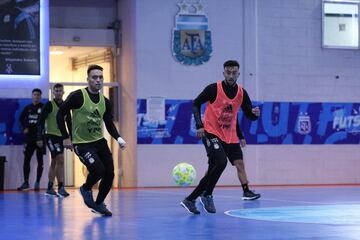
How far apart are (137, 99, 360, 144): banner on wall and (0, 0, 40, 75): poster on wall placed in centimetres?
281

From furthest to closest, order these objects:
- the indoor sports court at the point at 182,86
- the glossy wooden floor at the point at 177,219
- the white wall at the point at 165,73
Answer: the white wall at the point at 165,73, the indoor sports court at the point at 182,86, the glossy wooden floor at the point at 177,219

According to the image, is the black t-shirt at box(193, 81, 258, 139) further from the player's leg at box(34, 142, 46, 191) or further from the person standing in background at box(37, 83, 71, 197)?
the player's leg at box(34, 142, 46, 191)

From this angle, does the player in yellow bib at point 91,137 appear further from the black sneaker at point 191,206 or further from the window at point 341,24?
the window at point 341,24

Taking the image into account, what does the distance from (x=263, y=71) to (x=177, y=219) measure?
10710 millimetres

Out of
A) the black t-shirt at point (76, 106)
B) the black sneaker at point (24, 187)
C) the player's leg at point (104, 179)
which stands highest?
the black t-shirt at point (76, 106)

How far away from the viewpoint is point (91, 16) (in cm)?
2041

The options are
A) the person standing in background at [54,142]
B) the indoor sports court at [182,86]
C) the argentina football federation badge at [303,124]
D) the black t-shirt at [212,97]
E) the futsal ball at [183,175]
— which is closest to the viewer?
the black t-shirt at [212,97]

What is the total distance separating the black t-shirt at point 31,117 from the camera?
17922mm

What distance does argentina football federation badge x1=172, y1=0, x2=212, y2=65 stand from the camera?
19703mm

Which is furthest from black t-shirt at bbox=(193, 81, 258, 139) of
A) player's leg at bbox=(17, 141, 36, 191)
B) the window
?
the window

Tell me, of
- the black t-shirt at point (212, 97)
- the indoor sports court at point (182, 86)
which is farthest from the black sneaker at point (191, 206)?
the indoor sports court at point (182, 86)

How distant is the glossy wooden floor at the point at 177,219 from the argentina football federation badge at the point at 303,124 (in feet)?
19.9

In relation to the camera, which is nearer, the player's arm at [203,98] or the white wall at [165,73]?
the player's arm at [203,98]

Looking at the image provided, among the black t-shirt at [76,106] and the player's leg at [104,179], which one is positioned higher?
the black t-shirt at [76,106]
